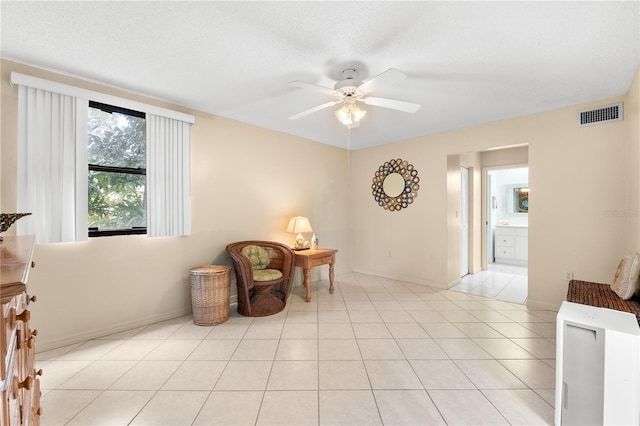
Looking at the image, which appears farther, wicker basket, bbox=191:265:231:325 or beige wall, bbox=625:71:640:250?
wicker basket, bbox=191:265:231:325

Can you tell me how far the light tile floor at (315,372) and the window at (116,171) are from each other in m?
1.15

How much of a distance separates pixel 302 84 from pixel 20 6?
178 centimetres

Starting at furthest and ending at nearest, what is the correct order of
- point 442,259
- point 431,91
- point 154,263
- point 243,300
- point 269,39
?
point 442,259, point 243,300, point 154,263, point 431,91, point 269,39

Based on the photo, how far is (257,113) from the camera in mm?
3596

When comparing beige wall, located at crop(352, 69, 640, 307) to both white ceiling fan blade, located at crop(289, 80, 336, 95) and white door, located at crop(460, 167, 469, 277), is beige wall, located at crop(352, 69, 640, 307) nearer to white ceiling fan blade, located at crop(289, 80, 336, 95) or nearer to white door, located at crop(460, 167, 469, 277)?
white door, located at crop(460, 167, 469, 277)

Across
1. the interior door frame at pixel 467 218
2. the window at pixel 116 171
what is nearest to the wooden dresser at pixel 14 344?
the window at pixel 116 171

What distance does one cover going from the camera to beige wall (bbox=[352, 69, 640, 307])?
3074 mm

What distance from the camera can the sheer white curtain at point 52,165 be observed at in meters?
2.35

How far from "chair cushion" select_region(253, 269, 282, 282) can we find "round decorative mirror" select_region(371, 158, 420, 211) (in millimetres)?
2523

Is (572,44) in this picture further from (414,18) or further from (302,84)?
(302,84)

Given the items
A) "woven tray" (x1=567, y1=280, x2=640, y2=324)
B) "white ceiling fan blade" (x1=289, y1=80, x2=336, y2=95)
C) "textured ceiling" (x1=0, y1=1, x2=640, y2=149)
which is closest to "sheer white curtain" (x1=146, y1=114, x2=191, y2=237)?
"textured ceiling" (x1=0, y1=1, x2=640, y2=149)

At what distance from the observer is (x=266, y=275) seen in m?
3.42

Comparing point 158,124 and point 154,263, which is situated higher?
point 158,124

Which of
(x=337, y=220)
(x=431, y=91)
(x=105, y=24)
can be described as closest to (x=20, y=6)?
(x=105, y=24)
